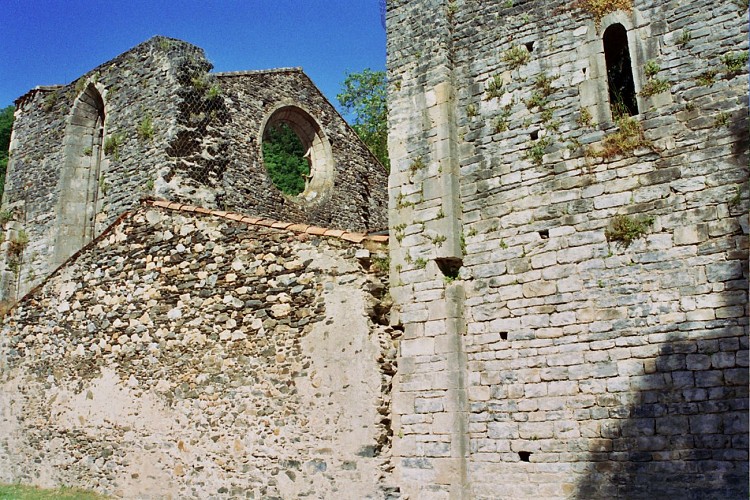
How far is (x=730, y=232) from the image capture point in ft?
21.8

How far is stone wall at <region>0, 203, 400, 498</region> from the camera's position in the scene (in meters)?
8.35

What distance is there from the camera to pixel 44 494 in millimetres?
10539

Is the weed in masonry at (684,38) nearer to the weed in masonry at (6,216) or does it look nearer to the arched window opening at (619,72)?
the arched window opening at (619,72)

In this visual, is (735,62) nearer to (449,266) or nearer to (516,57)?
(516,57)

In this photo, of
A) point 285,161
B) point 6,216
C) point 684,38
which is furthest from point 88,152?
point 684,38

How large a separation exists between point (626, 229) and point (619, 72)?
2.06 m

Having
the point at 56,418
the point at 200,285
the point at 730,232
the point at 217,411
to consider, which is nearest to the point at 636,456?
the point at 730,232

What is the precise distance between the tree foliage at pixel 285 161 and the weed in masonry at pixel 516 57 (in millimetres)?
14683

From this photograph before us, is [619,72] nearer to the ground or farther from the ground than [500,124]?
farther from the ground

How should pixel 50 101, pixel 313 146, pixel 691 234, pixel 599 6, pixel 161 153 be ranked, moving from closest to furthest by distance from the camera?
1. pixel 691 234
2. pixel 599 6
3. pixel 161 153
4. pixel 50 101
5. pixel 313 146

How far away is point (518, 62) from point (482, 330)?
10.1 ft

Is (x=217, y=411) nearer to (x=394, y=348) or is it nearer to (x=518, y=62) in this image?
(x=394, y=348)

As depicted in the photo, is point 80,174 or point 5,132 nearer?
point 80,174

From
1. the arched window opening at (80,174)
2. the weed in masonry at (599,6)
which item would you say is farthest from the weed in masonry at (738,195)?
the arched window opening at (80,174)
